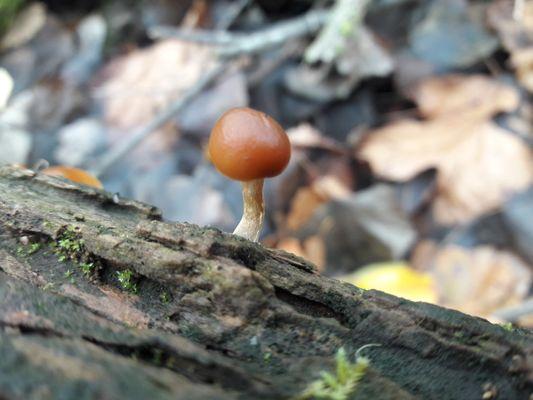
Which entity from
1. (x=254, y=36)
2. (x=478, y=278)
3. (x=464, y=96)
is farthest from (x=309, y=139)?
(x=478, y=278)

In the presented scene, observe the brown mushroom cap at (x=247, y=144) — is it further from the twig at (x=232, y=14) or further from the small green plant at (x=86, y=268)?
the twig at (x=232, y=14)

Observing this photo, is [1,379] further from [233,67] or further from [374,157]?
[233,67]

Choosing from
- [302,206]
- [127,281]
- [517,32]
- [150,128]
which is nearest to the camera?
[127,281]

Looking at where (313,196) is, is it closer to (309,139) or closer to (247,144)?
(309,139)

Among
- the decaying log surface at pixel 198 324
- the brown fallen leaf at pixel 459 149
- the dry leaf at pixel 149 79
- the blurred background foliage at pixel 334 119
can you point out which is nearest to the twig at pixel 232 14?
the blurred background foliage at pixel 334 119

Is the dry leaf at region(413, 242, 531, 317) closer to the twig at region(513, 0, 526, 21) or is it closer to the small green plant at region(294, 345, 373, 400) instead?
the twig at region(513, 0, 526, 21)

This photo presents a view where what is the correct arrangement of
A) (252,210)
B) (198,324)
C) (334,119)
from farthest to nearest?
(334,119) < (252,210) < (198,324)

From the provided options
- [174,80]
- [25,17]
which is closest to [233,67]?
[174,80]

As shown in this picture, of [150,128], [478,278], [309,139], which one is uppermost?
[309,139]

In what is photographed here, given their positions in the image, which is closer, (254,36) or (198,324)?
(198,324)
